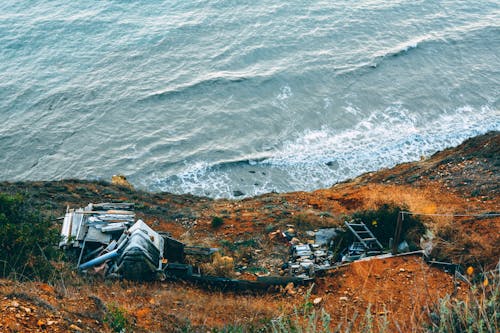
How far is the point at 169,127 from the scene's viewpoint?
2780 cm

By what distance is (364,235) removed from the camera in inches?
540

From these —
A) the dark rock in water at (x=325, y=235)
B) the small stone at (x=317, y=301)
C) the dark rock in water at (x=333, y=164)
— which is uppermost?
the small stone at (x=317, y=301)

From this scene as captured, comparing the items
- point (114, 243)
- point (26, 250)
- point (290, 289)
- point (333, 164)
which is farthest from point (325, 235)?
point (333, 164)

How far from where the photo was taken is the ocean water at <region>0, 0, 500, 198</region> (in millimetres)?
25406

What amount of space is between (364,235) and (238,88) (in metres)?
19.0

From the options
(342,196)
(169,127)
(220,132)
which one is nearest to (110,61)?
(169,127)

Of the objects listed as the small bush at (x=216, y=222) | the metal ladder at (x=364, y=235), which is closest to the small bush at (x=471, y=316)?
the metal ladder at (x=364, y=235)

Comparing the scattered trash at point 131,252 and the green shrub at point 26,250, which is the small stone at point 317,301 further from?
the green shrub at point 26,250

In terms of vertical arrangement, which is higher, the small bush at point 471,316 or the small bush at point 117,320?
the small bush at point 471,316

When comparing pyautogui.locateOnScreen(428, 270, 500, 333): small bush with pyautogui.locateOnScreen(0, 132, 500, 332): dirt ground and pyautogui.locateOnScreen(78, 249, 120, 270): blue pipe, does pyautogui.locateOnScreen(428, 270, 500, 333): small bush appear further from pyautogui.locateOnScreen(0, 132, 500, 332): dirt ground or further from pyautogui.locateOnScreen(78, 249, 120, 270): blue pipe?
pyautogui.locateOnScreen(78, 249, 120, 270): blue pipe

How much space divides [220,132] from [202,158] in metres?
2.57

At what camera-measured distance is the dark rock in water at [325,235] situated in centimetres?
1398

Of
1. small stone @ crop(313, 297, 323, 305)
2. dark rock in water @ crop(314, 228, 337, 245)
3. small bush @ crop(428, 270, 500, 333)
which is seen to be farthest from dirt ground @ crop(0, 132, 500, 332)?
dark rock in water @ crop(314, 228, 337, 245)

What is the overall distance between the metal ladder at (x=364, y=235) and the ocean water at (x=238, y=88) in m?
9.85
